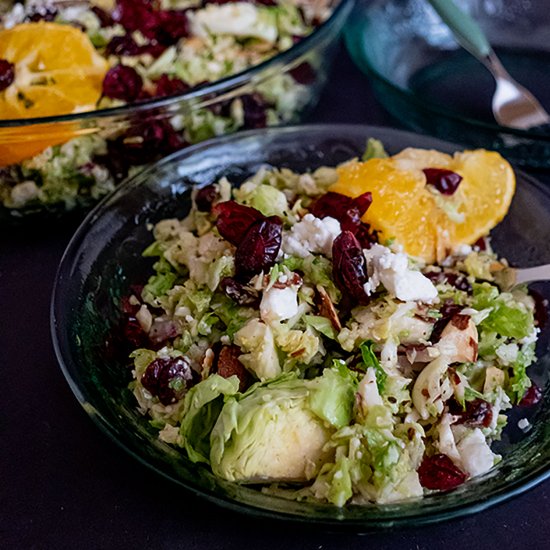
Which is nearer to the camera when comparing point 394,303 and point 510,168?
point 394,303

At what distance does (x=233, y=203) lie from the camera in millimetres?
1454

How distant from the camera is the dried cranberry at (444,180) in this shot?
1.54 meters

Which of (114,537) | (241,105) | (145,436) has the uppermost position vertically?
(241,105)

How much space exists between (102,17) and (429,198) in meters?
0.99

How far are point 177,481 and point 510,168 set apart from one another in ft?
3.00

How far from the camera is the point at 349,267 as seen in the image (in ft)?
4.29

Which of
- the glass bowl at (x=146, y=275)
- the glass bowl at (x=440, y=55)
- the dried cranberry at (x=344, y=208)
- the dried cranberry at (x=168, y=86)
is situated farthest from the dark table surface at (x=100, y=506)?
the glass bowl at (x=440, y=55)

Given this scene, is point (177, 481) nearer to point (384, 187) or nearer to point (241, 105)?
point (384, 187)

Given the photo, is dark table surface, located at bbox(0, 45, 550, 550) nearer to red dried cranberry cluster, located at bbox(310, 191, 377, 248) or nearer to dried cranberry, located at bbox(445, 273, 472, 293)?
dried cranberry, located at bbox(445, 273, 472, 293)

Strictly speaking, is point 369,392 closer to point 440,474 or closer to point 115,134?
point 440,474

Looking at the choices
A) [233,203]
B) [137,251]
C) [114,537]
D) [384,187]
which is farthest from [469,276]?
[114,537]

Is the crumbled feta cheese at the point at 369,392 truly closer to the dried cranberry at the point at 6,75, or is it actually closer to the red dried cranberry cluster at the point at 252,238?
the red dried cranberry cluster at the point at 252,238

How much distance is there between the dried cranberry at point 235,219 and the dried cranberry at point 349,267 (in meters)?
0.16

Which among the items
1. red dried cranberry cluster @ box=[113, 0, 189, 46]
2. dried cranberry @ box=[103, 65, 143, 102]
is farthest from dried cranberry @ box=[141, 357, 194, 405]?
red dried cranberry cluster @ box=[113, 0, 189, 46]
